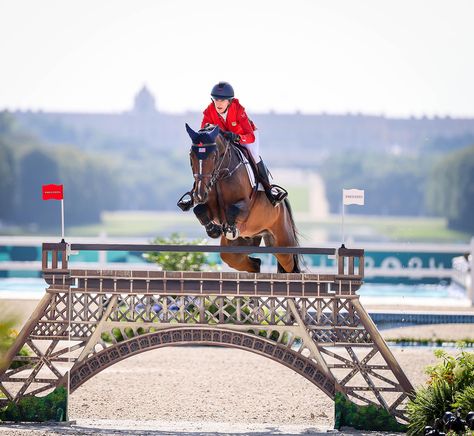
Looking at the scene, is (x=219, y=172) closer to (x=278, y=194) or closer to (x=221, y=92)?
(x=221, y=92)

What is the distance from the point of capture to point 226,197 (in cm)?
977

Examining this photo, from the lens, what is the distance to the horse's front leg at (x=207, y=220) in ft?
31.2

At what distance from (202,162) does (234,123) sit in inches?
32.3

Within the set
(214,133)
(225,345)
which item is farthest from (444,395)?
(214,133)

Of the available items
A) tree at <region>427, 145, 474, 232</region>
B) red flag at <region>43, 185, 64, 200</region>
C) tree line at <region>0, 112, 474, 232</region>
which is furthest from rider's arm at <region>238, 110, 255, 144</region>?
tree at <region>427, 145, 474, 232</region>

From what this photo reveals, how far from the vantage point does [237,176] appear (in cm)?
986

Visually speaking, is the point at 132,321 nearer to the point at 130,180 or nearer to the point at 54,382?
the point at 54,382

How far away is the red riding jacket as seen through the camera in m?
10.1

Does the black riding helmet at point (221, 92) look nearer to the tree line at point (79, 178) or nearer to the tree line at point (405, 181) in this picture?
the tree line at point (79, 178)

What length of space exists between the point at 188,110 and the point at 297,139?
29.1ft

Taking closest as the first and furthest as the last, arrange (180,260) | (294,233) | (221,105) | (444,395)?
(444,395) → (221,105) → (294,233) → (180,260)

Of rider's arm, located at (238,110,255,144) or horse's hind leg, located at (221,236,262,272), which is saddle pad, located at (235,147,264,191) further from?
horse's hind leg, located at (221,236,262,272)

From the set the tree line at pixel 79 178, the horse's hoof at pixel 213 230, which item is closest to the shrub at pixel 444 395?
the horse's hoof at pixel 213 230

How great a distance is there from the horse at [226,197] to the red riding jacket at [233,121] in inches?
8.6
